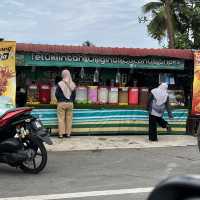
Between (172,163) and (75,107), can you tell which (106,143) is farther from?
(172,163)

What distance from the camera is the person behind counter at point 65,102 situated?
11297mm

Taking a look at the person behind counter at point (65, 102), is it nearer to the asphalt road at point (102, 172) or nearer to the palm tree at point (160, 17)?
the asphalt road at point (102, 172)

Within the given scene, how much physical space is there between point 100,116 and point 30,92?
1668mm

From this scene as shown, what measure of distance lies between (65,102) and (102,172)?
357 cm

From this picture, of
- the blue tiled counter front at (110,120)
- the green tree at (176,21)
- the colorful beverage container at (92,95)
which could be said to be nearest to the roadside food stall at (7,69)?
the blue tiled counter front at (110,120)

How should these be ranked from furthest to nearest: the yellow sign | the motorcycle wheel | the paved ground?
the yellow sign
the paved ground
the motorcycle wheel

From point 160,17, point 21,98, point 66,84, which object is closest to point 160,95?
point 66,84

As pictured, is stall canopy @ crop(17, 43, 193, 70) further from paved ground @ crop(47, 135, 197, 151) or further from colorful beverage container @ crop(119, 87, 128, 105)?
paved ground @ crop(47, 135, 197, 151)

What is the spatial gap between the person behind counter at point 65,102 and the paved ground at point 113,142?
289 millimetres

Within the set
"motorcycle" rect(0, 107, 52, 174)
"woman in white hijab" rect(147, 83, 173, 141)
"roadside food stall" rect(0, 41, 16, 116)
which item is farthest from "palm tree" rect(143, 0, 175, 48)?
"motorcycle" rect(0, 107, 52, 174)

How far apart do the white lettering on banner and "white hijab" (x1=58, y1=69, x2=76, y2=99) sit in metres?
0.58

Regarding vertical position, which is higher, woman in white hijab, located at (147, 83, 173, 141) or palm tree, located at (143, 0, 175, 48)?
palm tree, located at (143, 0, 175, 48)

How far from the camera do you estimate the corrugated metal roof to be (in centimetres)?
1143

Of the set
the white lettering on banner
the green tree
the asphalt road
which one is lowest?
the asphalt road
